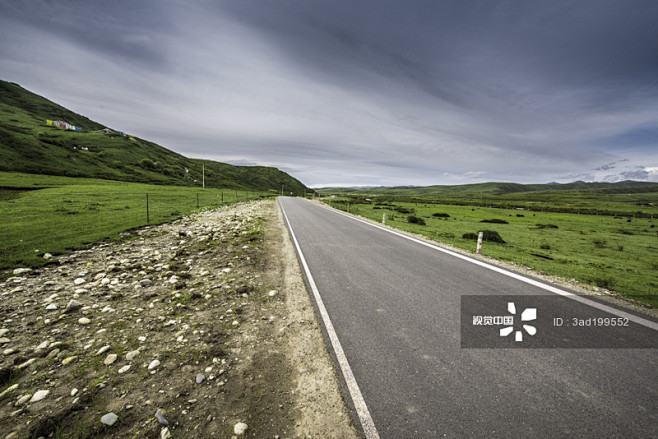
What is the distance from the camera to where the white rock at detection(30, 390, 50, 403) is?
9.58 ft

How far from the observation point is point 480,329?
439cm

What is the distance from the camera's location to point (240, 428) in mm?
2625

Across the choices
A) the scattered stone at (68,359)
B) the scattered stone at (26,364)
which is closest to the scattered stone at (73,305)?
the scattered stone at (26,364)

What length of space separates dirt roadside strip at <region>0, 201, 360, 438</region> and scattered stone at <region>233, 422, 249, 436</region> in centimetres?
1

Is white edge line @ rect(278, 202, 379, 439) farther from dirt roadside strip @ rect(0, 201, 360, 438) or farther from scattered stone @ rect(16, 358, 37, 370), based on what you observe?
scattered stone @ rect(16, 358, 37, 370)

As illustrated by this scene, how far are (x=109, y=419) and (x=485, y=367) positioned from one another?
489cm

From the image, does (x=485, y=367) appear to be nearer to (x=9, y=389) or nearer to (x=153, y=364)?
(x=153, y=364)

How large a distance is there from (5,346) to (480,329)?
27.3ft

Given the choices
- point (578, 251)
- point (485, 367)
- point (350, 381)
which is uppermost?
point (485, 367)

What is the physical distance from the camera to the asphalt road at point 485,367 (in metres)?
2.61

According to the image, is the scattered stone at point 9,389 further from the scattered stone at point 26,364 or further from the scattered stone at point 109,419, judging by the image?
the scattered stone at point 109,419

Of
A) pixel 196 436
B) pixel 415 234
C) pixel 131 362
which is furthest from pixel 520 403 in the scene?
pixel 415 234

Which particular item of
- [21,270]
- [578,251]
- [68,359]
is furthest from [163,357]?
[578,251]

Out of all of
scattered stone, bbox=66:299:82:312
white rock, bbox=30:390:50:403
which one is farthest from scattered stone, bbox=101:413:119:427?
scattered stone, bbox=66:299:82:312
